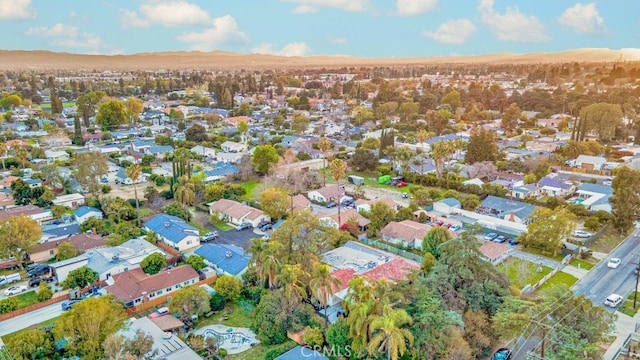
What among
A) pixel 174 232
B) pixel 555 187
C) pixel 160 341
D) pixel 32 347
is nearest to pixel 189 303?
pixel 160 341

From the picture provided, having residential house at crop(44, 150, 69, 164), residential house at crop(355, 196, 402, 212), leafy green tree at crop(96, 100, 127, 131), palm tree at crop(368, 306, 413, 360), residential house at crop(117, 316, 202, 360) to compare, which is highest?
leafy green tree at crop(96, 100, 127, 131)

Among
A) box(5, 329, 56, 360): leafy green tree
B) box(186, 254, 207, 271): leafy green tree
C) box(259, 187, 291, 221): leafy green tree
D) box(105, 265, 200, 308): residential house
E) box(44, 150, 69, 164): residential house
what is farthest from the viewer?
box(44, 150, 69, 164): residential house

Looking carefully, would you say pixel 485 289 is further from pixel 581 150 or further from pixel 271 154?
pixel 581 150

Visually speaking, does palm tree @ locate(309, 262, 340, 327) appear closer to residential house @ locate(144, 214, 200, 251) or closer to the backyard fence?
the backyard fence

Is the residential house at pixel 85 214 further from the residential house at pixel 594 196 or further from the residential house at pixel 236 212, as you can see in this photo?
the residential house at pixel 594 196

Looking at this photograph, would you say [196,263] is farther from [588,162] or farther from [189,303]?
[588,162]

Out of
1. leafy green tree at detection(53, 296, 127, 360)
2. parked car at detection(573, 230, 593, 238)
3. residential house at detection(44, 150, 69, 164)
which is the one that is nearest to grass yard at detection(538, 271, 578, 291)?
parked car at detection(573, 230, 593, 238)

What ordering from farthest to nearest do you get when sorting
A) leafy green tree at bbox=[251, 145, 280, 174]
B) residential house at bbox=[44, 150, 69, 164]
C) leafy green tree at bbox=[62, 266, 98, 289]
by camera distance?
residential house at bbox=[44, 150, 69, 164] < leafy green tree at bbox=[251, 145, 280, 174] < leafy green tree at bbox=[62, 266, 98, 289]
